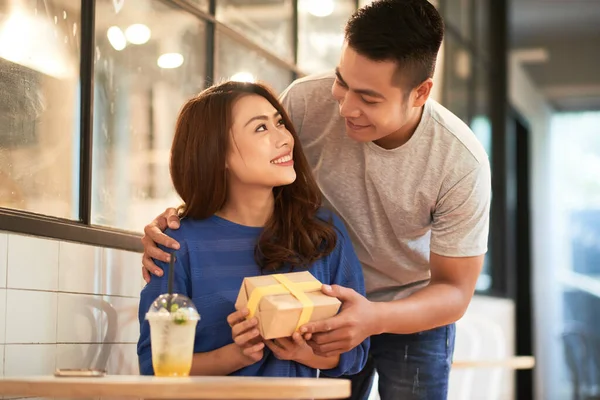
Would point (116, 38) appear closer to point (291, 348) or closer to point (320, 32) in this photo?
point (291, 348)

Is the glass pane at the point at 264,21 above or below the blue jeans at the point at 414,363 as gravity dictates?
above

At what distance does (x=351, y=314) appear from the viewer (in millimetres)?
1806

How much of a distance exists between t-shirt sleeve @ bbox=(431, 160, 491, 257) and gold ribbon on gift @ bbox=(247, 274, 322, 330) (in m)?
0.61

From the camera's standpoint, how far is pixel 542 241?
29.1ft

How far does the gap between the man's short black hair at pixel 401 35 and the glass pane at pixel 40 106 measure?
726 millimetres

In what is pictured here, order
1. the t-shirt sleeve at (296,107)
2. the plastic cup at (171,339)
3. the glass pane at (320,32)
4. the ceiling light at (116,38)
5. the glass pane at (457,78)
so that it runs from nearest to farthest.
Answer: the plastic cup at (171,339) < the t-shirt sleeve at (296,107) < the ceiling light at (116,38) < the glass pane at (320,32) < the glass pane at (457,78)

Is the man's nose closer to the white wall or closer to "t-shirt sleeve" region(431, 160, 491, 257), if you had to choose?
"t-shirt sleeve" region(431, 160, 491, 257)

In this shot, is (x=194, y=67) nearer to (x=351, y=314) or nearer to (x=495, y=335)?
(x=351, y=314)

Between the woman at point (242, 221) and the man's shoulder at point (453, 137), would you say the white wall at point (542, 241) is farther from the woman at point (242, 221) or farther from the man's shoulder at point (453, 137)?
the woman at point (242, 221)

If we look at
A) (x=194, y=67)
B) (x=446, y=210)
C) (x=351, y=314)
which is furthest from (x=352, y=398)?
(x=194, y=67)

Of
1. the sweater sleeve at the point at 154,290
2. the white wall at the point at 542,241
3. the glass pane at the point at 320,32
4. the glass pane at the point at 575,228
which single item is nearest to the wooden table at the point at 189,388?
the sweater sleeve at the point at 154,290

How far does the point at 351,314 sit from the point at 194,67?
1.47 m

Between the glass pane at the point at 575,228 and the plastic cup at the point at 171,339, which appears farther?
the glass pane at the point at 575,228

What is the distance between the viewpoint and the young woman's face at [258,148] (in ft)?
6.60
